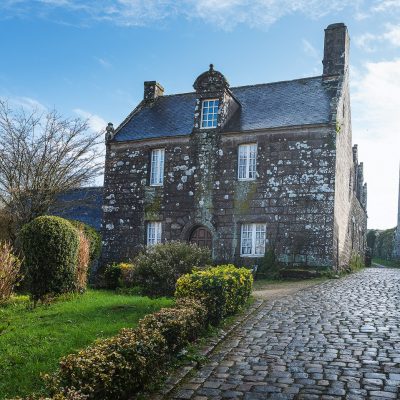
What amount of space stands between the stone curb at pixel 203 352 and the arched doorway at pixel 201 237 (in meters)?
8.85

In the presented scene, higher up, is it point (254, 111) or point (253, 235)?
point (254, 111)

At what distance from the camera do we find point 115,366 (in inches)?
205

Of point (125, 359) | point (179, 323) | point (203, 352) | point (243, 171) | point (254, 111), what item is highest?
point (254, 111)

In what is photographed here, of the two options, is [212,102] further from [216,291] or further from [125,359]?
[125,359]

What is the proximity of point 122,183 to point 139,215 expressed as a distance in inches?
73.1

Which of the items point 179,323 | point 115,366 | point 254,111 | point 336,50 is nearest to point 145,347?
point 115,366

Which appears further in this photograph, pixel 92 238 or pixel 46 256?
pixel 92 238

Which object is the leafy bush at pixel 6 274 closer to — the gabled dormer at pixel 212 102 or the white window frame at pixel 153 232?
the white window frame at pixel 153 232

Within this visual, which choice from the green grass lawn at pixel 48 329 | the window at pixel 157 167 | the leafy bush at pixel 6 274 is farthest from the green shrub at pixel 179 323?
the window at pixel 157 167

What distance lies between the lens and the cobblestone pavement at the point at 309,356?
18.5 ft

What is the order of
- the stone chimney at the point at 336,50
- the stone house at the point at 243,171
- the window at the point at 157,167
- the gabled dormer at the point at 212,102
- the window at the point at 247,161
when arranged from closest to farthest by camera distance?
1. the stone house at the point at 243,171
2. the window at the point at 247,161
3. the gabled dormer at the point at 212,102
4. the stone chimney at the point at 336,50
5. the window at the point at 157,167

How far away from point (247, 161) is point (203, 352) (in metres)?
13.0

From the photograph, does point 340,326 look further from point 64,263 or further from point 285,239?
point 285,239

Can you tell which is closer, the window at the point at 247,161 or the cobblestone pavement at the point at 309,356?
Result: the cobblestone pavement at the point at 309,356
